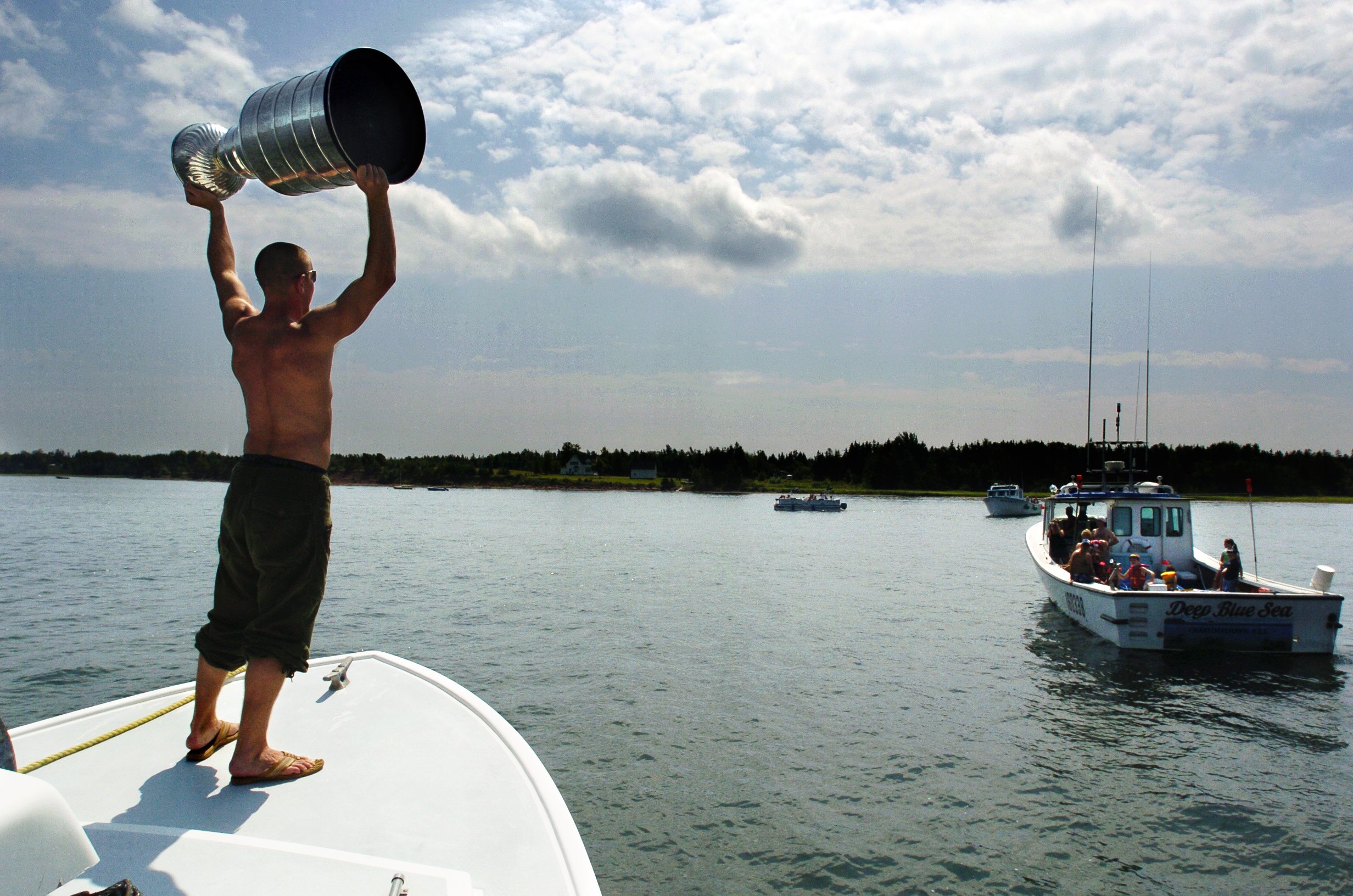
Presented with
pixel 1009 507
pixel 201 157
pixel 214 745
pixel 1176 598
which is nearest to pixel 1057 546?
pixel 1176 598

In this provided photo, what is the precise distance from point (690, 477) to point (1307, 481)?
11605 cm

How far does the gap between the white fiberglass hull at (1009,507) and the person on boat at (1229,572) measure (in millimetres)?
69389

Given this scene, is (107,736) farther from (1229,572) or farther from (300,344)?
(1229,572)

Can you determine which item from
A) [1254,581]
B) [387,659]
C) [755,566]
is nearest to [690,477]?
[755,566]

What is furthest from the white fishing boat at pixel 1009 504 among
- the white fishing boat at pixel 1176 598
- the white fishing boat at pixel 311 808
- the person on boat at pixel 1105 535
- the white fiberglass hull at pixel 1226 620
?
the white fishing boat at pixel 311 808

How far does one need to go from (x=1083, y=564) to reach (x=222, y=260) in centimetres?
1794

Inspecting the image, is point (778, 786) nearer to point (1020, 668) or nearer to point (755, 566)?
point (1020, 668)

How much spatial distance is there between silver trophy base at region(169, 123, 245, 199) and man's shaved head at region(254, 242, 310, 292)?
0.43m

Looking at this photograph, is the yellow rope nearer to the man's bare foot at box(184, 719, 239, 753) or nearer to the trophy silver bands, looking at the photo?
the man's bare foot at box(184, 719, 239, 753)

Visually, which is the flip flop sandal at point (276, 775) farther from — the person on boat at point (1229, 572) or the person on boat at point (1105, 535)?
the person on boat at point (1105, 535)

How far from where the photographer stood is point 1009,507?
82.1m

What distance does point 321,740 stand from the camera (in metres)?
3.64

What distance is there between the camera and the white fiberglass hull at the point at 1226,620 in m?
14.5

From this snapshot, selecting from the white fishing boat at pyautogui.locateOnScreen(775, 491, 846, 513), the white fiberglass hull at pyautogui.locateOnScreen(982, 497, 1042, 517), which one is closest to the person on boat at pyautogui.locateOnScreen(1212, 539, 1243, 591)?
the white fiberglass hull at pyautogui.locateOnScreen(982, 497, 1042, 517)
